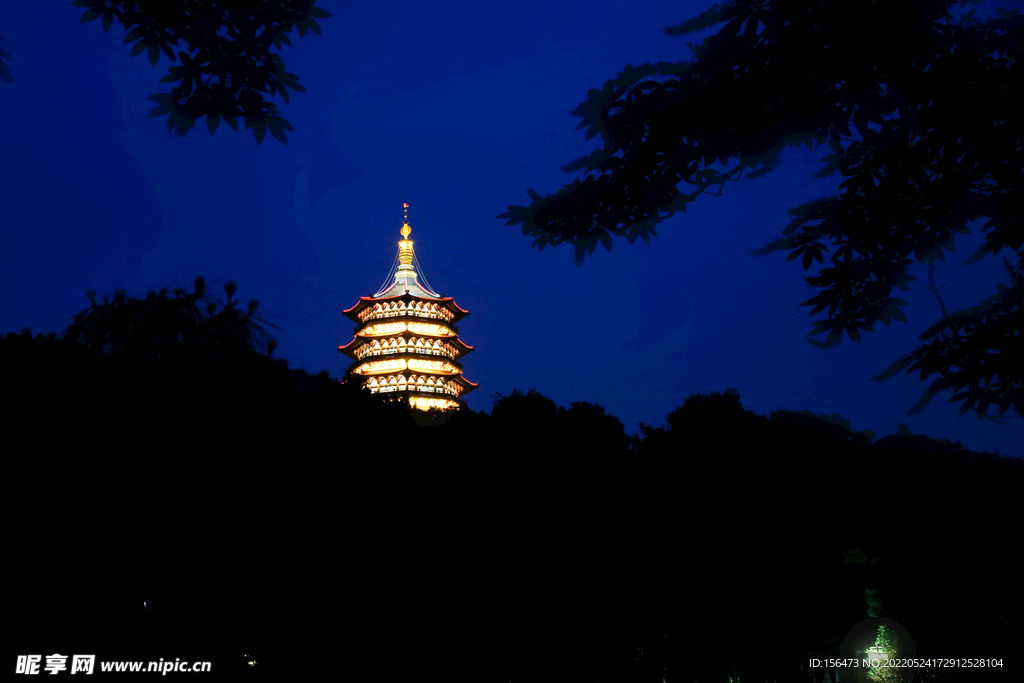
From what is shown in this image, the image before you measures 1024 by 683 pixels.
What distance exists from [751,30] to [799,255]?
1.30 meters

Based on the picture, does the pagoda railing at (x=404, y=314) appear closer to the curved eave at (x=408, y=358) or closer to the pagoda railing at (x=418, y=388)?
the curved eave at (x=408, y=358)

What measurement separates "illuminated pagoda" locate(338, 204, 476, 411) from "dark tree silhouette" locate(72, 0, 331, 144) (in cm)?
4539

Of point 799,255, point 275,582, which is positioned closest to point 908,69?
Result: point 799,255

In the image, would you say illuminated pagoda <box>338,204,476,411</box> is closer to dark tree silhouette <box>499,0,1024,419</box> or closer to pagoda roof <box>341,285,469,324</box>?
pagoda roof <box>341,285,469,324</box>

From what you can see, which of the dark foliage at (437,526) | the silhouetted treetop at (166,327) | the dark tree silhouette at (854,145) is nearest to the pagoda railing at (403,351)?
the dark foliage at (437,526)

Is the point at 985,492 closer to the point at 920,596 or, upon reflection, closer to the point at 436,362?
the point at 920,596

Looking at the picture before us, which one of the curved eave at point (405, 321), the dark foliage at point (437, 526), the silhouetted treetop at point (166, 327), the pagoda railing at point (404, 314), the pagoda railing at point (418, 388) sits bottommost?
the dark foliage at point (437, 526)

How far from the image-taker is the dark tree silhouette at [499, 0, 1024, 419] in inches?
147

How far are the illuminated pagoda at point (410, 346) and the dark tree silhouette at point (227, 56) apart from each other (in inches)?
1787

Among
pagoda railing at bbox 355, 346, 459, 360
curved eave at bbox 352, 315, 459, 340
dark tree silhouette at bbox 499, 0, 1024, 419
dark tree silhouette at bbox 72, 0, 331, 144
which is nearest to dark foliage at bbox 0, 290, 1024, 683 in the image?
dark tree silhouette at bbox 499, 0, 1024, 419

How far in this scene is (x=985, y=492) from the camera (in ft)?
53.6

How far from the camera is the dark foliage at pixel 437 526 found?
9758 millimetres

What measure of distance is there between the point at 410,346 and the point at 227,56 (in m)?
47.4

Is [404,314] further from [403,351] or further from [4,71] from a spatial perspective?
[4,71]
